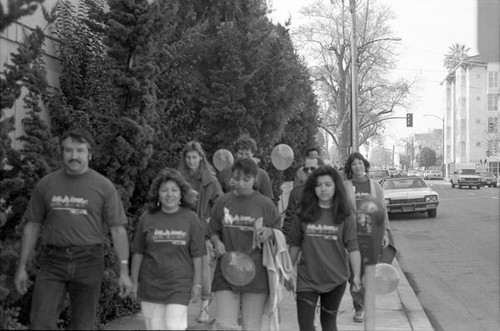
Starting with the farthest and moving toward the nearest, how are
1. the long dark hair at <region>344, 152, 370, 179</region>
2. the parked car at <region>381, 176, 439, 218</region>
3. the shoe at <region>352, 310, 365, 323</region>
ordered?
the parked car at <region>381, 176, 439, 218</region>, the shoe at <region>352, 310, 365, 323</region>, the long dark hair at <region>344, 152, 370, 179</region>

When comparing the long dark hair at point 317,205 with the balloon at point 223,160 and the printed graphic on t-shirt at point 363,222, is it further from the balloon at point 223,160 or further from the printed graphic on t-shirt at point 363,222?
the balloon at point 223,160

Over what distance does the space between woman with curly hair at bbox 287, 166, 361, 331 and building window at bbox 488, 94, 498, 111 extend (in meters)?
92.8

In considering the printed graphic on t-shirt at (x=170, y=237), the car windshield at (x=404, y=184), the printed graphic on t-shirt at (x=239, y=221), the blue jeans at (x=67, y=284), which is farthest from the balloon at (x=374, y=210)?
the car windshield at (x=404, y=184)

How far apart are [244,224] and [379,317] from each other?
10.8 ft

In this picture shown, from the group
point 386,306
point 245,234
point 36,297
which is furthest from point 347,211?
point 386,306

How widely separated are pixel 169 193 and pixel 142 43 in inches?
85.8

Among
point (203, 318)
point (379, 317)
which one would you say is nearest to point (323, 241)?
point (203, 318)

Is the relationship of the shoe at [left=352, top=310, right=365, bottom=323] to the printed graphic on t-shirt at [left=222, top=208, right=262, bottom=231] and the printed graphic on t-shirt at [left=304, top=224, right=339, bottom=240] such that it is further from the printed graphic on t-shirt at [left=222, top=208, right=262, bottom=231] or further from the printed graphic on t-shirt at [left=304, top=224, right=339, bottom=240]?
the printed graphic on t-shirt at [left=222, top=208, right=262, bottom=231]

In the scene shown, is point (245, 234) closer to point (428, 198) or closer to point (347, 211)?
point (347, 211)

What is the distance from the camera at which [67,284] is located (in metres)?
4.21

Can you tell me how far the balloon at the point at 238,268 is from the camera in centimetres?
464

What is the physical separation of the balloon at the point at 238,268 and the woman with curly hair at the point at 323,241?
43 centimetres

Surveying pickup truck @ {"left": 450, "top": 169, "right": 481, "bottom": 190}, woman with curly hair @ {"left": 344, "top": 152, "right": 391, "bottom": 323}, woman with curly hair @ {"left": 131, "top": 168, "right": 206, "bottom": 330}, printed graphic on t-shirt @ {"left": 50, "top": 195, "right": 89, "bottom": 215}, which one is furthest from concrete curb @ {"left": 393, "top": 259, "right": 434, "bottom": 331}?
pickup truck @ {"left": 450, "top": 169, "right": 481, "bottom": 190}

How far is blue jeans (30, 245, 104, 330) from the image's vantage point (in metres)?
4.04
